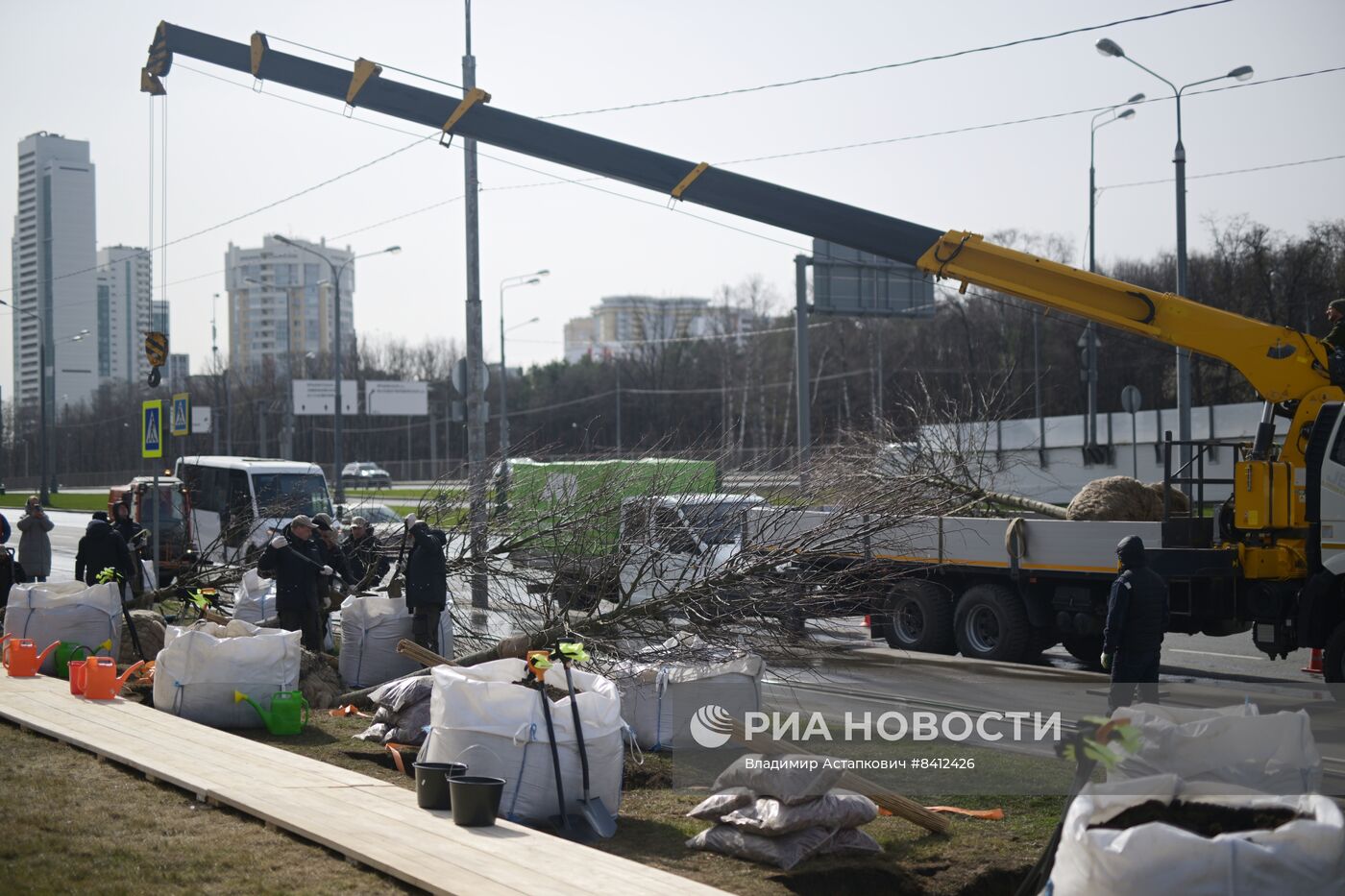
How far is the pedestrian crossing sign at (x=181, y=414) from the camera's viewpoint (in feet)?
50.8

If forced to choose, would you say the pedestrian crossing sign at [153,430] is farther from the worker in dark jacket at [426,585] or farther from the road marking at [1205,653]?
the road marking at [1205,653]

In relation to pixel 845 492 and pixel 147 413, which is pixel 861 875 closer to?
pixel 845 492

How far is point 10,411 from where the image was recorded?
407ft

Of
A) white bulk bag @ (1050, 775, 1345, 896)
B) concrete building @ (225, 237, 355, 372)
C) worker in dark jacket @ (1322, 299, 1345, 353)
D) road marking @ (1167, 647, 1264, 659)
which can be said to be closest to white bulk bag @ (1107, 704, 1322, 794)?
white bulk bag @ (1050, 775, 1345, 896)

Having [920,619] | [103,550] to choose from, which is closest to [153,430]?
[103,550]

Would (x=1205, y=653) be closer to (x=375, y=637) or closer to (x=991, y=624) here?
(x=991, y=624)

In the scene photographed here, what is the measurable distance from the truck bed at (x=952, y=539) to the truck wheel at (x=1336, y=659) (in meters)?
1.98

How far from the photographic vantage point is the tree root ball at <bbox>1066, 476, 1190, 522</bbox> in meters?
13.9

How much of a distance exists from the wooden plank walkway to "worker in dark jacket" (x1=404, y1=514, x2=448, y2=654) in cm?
236

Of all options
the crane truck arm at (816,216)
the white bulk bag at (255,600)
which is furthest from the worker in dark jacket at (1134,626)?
the white bulk bag at (255,600)

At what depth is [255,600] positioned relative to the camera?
13758 millimetres

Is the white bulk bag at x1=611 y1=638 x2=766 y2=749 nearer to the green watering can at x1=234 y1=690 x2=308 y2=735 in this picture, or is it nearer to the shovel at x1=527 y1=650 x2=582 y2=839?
the shovel at x1=527 y1=650 x2=582 y2=839

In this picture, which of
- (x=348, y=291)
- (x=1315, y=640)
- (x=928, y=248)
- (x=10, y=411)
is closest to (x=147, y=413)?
(x=928, y=248)

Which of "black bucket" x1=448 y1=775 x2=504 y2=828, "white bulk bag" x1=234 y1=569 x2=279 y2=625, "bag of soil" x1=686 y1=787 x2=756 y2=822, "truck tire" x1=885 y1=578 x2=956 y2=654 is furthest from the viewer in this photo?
"truck tire" x1=885 y1=578 x2=956 y2=654
